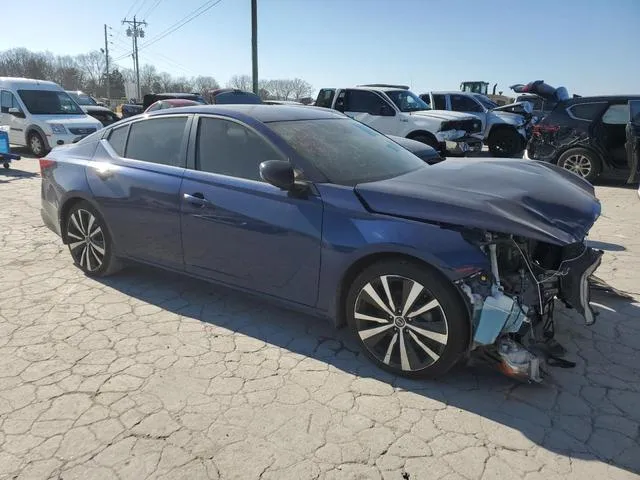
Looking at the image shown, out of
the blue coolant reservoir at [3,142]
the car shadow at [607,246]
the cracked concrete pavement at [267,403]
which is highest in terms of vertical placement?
the blue coolant reservoir at [3,142]

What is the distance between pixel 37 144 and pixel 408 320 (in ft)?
43.9

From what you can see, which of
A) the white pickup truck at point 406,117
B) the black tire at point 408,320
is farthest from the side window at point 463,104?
the black tire at point 408,320

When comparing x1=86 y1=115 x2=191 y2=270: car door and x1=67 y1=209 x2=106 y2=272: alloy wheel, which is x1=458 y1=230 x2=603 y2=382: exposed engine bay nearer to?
x1=86 y1=115 x2=191 y2=270: car door

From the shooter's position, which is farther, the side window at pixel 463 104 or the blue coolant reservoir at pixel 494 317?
the side window at pixel 463 104

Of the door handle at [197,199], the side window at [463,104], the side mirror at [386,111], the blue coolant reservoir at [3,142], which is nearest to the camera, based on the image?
the door handle at [197,199]

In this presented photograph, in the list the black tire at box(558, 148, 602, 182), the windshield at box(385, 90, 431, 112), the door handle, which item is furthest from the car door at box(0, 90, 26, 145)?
the black tire at box(558, 148, 602, 182)

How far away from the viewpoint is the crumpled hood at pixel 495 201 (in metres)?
2.74

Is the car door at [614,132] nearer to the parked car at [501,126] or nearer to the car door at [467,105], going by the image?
the parked car at [501,126]

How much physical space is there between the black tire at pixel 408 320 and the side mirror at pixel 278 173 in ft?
2.49

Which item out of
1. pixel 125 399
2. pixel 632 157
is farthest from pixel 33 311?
pixel 632 157

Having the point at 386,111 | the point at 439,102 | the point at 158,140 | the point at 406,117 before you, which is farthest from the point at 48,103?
the point at 158,140

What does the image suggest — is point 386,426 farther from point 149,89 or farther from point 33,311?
point 149,89

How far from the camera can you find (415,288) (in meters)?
2.89

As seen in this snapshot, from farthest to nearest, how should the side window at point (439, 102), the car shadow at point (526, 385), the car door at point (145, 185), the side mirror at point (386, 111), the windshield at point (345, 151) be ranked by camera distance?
the side window at point (439, 102) < the side mirror at point (386, 111) < the car door at point (145, 185) < the windshield at point (345, 151) < the car shadow at point (526, 385)
